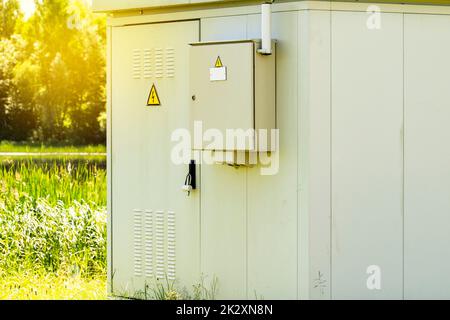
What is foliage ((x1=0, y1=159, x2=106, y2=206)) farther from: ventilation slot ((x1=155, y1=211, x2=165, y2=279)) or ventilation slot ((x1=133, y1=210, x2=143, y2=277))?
ventilation slot ((x1=155, y1=211, x2=165, y2=279))

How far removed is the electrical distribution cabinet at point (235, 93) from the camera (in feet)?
18.4

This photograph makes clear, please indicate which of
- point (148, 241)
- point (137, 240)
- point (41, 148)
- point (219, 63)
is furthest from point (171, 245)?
point (41, 148)

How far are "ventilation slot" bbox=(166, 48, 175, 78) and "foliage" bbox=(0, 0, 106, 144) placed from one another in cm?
→ 855

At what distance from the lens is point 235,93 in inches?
222

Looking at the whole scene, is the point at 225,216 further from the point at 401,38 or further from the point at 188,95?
the point at 401,38

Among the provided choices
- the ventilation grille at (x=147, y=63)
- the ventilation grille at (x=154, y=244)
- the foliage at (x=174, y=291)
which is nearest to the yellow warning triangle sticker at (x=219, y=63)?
the ventilation grille at (x=147, y=63)

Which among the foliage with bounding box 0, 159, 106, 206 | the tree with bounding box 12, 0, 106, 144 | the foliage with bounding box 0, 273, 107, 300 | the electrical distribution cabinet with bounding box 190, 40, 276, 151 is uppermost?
the tree with bounding box 12, 0, 106, 144

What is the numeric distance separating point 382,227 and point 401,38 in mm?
1379

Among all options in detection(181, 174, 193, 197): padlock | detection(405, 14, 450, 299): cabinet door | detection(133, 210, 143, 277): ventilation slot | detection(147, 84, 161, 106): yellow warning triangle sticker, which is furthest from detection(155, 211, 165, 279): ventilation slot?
detection(405, 14, 450, 299): cabinet door

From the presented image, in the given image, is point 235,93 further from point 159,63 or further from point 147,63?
point 147,63

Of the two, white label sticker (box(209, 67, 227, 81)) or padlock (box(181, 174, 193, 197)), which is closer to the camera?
white label sticker (box(209, 67, 227, 81))

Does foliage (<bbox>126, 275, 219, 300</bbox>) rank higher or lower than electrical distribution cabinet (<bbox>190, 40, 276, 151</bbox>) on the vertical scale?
lower

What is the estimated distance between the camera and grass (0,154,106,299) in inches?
288

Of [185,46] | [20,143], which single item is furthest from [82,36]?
[185,46]
